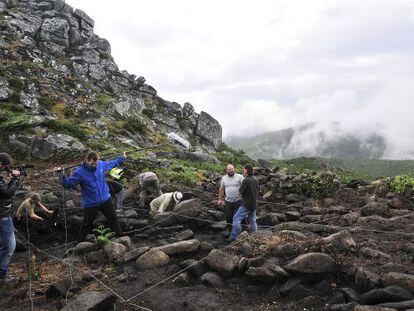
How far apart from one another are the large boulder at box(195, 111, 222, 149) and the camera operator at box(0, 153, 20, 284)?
32.6m

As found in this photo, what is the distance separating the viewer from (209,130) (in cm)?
4194

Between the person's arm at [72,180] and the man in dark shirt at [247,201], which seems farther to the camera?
the man in dark shirt at [247,201]

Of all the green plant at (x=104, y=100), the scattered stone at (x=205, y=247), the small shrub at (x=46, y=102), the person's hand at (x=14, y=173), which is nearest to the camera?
the person's hand at (x=14, y=173)

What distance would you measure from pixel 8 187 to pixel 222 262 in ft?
15.4

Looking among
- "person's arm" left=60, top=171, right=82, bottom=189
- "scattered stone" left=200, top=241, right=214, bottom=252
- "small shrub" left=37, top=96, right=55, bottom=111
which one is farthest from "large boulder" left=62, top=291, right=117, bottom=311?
Answer: "small shrub" left=37, top=96, right=55, bottom=111

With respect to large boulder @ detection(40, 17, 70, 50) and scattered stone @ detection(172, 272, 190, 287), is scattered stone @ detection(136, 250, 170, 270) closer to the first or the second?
scattered stone @ detection(172, 272, 190, 287)

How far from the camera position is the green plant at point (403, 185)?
49.3ft

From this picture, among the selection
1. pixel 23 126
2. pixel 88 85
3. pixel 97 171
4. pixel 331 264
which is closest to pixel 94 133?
pixel 23 126

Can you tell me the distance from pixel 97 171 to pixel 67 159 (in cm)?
1202

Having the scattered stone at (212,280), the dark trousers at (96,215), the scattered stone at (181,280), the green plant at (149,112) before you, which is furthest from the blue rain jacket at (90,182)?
the green plant at (149,112)

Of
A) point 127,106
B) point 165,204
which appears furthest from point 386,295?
point 127,106

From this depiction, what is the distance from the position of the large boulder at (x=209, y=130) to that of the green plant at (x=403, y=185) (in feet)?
84.7

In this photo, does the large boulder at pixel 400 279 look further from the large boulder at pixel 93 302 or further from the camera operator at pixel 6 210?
Answer: the camera operator at pixel 6 210

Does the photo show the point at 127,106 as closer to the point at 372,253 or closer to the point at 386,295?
the point at 372,253
